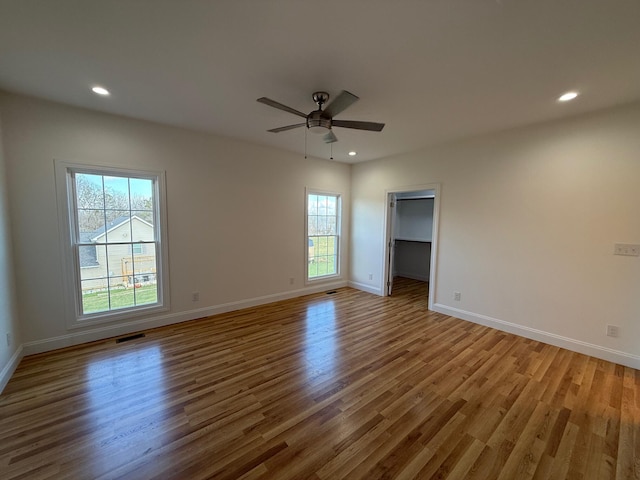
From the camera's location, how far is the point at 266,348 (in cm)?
307

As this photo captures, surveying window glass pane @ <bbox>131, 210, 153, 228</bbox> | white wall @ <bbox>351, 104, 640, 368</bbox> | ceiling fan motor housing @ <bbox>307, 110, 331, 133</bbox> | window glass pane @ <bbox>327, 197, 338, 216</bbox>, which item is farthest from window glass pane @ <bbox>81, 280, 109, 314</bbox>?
white wall @ <bbox>351, 104, 640, 368</bbox>

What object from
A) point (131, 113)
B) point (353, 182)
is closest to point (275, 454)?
point (131, 113)

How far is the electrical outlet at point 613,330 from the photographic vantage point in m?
2.86

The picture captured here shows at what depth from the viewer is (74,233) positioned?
121 inches

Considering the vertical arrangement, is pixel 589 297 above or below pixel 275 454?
above

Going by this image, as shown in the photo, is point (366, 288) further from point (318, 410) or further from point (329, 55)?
point (329, 55)

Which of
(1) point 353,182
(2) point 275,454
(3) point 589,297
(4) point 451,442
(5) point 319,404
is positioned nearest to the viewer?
(2) point 275,454

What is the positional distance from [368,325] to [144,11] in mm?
3830

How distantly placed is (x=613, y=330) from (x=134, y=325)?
5.70 metres

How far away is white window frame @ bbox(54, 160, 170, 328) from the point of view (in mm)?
2943

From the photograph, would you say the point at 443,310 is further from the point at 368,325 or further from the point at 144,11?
the point at 144,11

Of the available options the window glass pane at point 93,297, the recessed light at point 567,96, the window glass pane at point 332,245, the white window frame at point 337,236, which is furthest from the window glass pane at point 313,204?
the recessed light at point 567,96

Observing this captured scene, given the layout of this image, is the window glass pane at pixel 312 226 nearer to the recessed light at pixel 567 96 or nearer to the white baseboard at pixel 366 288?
the white baseboard at pixel 366 288

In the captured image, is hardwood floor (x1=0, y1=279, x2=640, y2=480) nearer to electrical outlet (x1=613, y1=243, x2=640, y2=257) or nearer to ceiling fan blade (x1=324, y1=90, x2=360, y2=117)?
electrical outlet (x1=613, y1=243, x2=640, y2=257)
